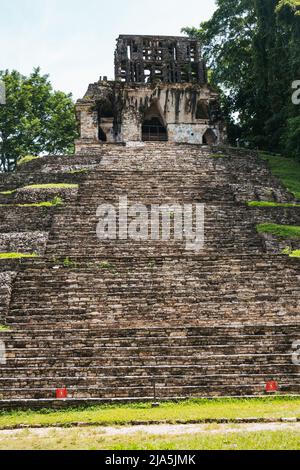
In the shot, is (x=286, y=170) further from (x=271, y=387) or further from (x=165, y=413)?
(x=165, y=413)

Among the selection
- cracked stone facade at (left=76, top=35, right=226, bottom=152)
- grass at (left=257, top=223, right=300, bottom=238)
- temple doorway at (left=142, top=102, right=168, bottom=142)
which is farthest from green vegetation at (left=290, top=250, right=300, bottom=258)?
temple doorway at (left=142, top=102, right=168, bottom=142)

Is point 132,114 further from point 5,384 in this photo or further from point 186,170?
point 5,384

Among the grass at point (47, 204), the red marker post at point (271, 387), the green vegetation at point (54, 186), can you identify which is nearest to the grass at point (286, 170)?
the green vegetation at point (54, 186)

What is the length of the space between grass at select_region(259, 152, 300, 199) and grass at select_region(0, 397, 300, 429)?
42.2 feet

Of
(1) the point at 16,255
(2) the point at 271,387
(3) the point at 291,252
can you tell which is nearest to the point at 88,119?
(1) the point at 16,255

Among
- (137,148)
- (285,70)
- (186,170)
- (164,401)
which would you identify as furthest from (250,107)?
(164,401)

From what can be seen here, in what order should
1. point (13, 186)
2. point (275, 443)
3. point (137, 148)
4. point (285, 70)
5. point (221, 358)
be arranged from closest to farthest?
point (275, 443) < point (221, 358) < point (13, 186) < point (137, 148) < point (285, 70)

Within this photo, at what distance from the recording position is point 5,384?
35.2 feet

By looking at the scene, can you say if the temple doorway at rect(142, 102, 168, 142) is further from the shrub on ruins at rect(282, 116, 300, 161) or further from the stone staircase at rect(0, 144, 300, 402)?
the stone staircase at rect(0, 144, 300, 402)

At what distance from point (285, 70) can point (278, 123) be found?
12.3ft

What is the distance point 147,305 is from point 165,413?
4.07 meters

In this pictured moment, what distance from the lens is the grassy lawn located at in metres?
7.21

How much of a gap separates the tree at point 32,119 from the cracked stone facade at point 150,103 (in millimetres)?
6766

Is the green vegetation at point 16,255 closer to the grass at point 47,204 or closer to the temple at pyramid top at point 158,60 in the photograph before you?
the grass at point 47,204
